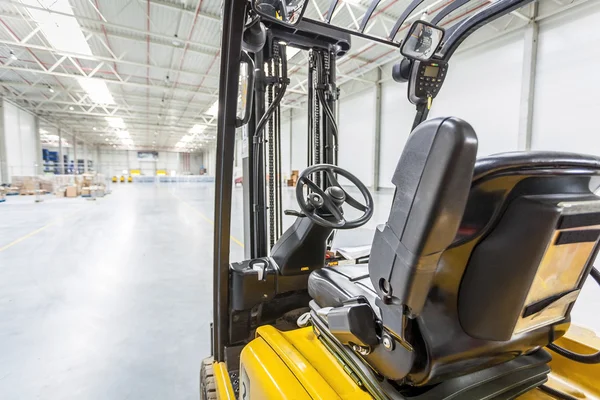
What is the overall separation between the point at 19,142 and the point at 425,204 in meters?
24.6

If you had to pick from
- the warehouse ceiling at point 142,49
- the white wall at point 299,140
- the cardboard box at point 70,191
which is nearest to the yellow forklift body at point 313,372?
the warehouse ceiling at point 142,49

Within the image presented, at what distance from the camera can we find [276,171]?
260 centimetres

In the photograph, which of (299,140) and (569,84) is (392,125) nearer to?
(569,84)

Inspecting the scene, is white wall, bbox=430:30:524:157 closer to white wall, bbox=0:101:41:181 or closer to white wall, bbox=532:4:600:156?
white wall, bbox=532:4:600:156

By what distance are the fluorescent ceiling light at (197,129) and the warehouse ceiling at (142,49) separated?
80.6 inches

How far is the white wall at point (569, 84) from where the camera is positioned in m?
6.75

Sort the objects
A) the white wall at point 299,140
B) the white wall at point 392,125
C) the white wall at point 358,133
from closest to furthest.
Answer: the white wall at point 392,125
the white wall at point 358,133
the white wall at point 299,140

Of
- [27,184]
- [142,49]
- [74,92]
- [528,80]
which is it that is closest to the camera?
[528,80]

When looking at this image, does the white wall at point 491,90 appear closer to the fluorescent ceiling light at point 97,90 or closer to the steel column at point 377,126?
the steel column at point 377,126

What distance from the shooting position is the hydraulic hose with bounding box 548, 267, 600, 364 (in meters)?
1.11

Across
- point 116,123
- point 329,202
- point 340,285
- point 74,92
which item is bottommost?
point 340,285

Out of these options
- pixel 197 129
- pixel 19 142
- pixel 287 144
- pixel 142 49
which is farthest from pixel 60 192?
pixel 287 144

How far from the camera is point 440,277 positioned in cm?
84

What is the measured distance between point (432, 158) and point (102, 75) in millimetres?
18177
